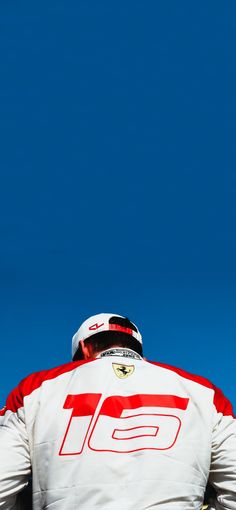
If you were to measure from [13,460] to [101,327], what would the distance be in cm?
113

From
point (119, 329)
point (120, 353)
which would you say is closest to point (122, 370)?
point (120, 353)

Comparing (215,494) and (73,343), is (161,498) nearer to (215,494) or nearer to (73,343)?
(215,494)

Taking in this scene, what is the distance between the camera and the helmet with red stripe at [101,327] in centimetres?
389

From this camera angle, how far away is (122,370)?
330cm

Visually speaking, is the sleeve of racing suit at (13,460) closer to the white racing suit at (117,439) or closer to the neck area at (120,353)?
the white racing suit at (117,439)

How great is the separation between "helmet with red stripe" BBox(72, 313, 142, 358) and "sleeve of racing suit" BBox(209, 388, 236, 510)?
0.83 m

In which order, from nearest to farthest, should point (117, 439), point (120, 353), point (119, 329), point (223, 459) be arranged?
point (117, 439), point (223, 459), point (120, 353), point (119, 329)

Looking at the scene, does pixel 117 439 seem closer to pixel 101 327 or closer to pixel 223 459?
pixel 223 459

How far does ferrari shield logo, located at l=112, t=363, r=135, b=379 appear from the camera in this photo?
327cm

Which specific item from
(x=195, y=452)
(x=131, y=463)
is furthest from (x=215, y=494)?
(x=131, y=463)

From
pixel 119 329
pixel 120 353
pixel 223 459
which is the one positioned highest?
pixel 119 329

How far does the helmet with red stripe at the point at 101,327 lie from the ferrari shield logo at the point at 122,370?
21.5 inches

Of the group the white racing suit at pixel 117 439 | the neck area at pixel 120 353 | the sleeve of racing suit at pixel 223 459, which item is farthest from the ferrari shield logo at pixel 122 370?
the sleeve of racing suit at pixel 223 459

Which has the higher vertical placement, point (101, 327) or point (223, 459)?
point (101, 327)
